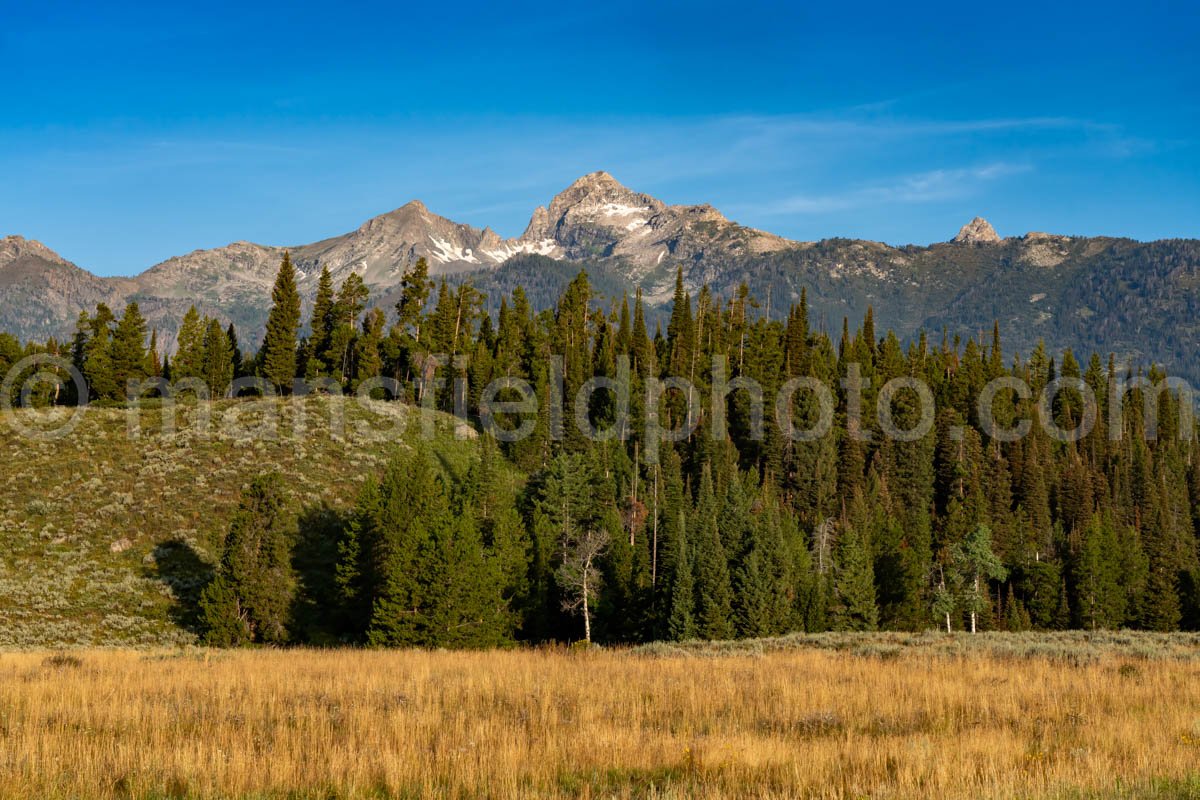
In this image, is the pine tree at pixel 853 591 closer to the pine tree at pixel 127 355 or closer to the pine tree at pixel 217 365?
the pine tree at pixel 217 365

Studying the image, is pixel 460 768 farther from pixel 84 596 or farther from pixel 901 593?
pixel 901 593

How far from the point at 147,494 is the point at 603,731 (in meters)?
66.8

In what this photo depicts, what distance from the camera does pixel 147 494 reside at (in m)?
70.6

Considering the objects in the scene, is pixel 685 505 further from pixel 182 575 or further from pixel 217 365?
pixel 217 365

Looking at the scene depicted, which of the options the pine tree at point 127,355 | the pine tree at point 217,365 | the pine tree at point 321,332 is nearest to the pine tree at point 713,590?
the pine tree at point 321,332

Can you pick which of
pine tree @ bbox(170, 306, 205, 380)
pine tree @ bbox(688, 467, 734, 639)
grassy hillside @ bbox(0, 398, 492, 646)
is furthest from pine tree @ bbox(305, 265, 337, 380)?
pine tree @ bbox(688, 467, 734, 639)

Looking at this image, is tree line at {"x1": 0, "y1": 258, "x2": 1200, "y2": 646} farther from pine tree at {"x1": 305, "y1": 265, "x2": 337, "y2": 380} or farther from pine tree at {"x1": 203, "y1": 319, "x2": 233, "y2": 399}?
pine tree at {"x1": 203, "y1": 319, "x2": 233, "y2": 399}

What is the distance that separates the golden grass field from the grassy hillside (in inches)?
1336

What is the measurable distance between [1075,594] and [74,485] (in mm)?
93813

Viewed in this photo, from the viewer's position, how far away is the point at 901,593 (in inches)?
3374

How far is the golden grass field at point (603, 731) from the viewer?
10289 millimetres

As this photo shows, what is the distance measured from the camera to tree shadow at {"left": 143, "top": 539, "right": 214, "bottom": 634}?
177 ft

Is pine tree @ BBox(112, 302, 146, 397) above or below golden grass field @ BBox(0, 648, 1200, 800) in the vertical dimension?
above

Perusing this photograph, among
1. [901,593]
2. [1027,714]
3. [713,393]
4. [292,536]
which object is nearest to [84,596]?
[292,536]
